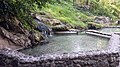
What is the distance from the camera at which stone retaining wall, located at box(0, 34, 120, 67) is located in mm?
10672

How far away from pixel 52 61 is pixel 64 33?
51.7 feet

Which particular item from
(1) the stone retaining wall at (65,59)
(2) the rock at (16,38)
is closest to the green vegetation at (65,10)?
(2) the rock at (16,38)

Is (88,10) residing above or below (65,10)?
below

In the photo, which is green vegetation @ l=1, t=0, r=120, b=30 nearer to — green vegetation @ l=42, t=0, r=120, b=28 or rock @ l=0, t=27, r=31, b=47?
green vegetation @ l=42, t=0, r=120, b=28

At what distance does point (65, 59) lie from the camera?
1080cm

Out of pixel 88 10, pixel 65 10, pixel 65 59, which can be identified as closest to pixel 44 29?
pixel 65 10

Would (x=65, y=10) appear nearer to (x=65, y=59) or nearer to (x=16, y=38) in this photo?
(x=16, y=38)

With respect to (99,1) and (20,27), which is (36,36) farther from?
(99,1)

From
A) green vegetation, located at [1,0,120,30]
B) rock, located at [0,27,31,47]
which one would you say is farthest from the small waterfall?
rock, located at [0,27,31,47]

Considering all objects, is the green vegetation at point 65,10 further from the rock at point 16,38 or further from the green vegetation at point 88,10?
the rock at point 16,38

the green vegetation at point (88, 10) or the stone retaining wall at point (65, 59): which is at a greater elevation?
the stone retaining wall at point (65, 59)

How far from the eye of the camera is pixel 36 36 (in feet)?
67.7

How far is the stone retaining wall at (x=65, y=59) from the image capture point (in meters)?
10.7

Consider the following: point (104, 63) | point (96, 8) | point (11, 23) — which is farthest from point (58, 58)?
point (96, 8)
